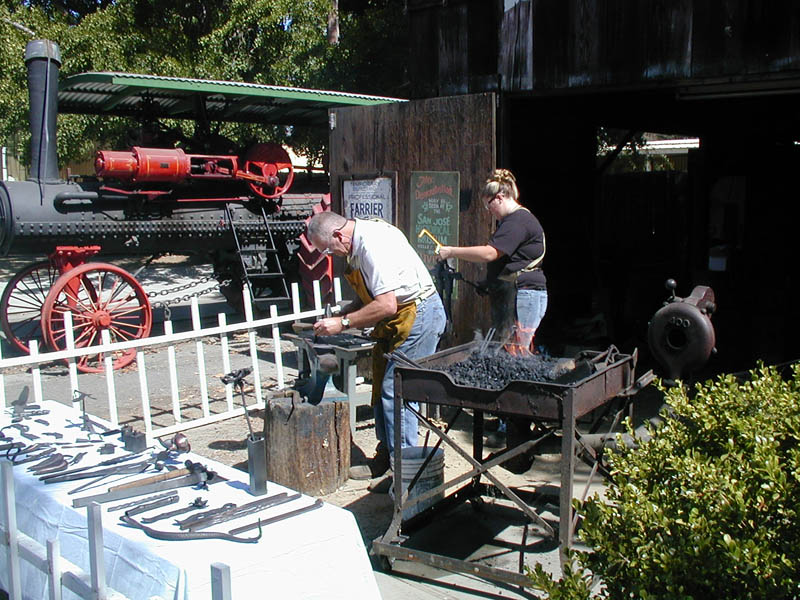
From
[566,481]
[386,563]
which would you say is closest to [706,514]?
[566,481]

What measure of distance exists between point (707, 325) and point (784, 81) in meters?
2.14

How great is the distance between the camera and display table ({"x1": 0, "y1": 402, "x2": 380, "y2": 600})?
2621mm

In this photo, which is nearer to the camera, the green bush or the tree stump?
the green bush

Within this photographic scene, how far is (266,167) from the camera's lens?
35.2ft

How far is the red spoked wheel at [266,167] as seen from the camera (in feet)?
35.1

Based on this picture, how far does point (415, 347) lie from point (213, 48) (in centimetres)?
1024

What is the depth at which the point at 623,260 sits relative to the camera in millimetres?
9695

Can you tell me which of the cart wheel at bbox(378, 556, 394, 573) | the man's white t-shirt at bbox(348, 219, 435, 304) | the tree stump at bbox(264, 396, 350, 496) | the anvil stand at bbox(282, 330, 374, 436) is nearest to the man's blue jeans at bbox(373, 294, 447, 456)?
the man's white t-shirt at bbox(348, 219, 435, 304)

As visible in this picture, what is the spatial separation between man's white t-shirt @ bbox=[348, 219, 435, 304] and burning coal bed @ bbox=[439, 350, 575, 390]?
58 cm

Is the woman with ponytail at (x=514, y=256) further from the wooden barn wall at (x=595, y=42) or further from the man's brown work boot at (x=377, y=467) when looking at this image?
the wooden barn wall at (x=595, y=42)

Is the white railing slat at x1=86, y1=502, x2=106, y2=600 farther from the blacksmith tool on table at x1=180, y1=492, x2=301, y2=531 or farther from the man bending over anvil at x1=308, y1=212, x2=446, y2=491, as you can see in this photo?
the man bending over anvil at x1=308, y1=212, x2=446, y2=491

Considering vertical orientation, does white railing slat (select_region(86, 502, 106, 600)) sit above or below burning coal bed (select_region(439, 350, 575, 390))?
below

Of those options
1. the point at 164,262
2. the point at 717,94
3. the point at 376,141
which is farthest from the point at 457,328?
the point at 164,262

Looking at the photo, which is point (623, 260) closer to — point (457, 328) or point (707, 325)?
point (457, 328)
